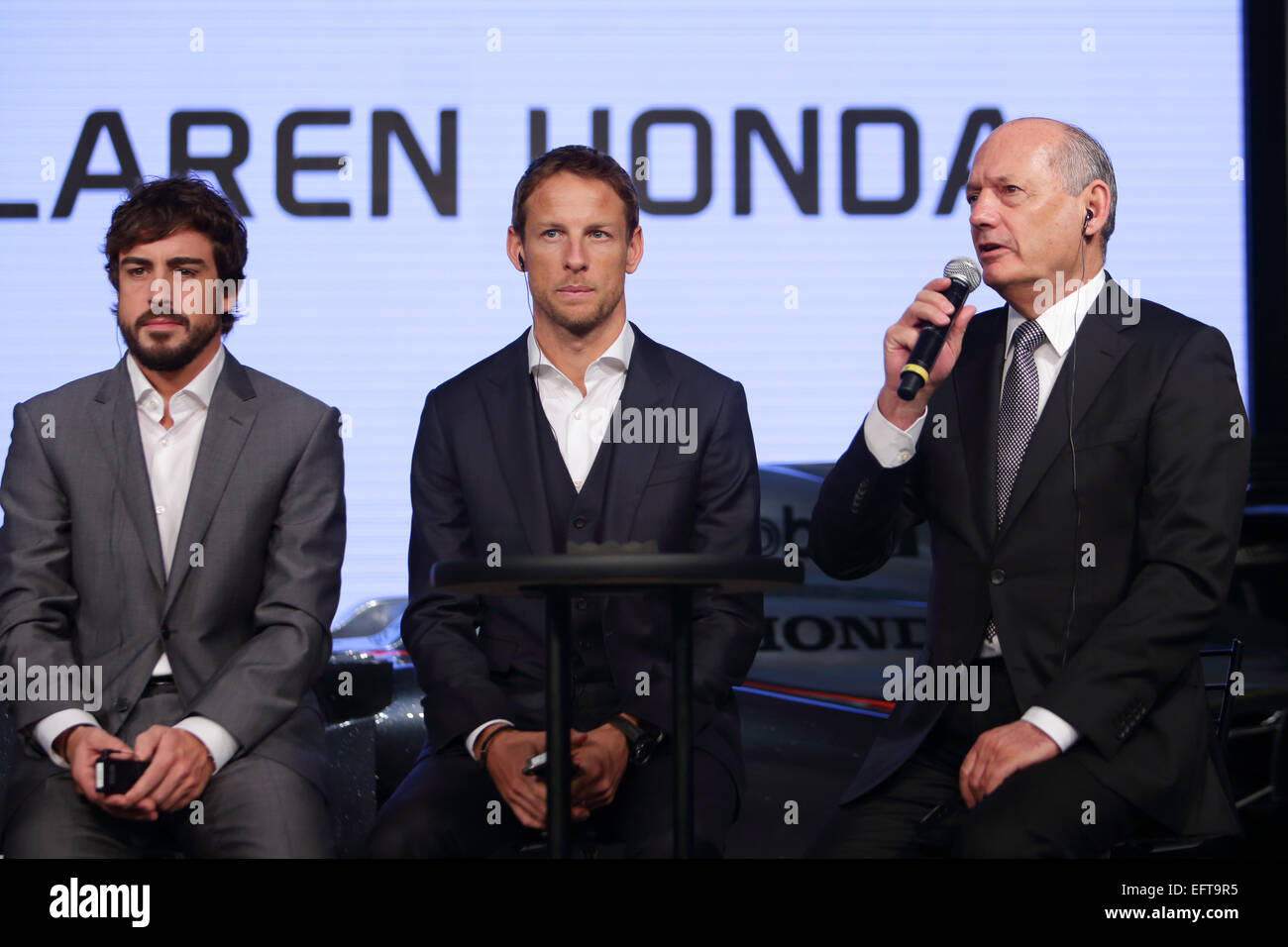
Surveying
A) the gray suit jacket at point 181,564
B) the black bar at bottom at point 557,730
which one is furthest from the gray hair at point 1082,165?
the gray suit jacket at point 181,564

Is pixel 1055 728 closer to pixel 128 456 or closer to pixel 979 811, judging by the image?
pixel 979 811

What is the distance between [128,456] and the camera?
7.80 ft

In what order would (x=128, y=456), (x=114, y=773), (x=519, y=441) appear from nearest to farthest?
(x=114, y=773) < (x=128, y=456) < (x=519, y=441)

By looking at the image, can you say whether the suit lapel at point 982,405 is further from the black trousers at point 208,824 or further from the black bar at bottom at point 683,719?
the black trousers at point 208,824

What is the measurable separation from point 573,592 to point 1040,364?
889mm

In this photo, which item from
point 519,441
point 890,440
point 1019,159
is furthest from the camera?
point 519,441

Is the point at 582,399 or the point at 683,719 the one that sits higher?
the point at 582,399

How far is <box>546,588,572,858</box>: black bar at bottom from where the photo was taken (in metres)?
1.94

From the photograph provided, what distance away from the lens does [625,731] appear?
2207 millimetres

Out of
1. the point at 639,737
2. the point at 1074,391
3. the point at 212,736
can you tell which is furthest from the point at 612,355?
the point at 212,736

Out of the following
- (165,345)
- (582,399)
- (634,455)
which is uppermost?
(165,345)

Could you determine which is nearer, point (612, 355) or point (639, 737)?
point (639, 737)

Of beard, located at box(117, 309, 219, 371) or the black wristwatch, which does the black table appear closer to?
the black wristwatch
